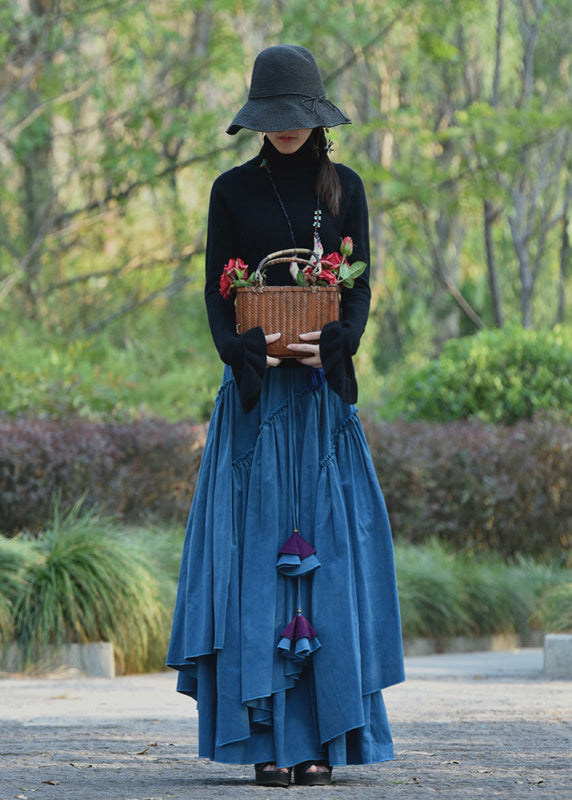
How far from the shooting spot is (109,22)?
42.0 feet

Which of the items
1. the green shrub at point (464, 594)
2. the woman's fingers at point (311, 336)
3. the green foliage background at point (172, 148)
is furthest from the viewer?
the green foliage background at point (172, 148)

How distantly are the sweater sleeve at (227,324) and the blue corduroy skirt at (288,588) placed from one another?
143 millimetres

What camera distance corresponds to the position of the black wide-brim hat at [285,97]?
371 centimetres

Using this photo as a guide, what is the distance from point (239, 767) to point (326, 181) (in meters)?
1.89

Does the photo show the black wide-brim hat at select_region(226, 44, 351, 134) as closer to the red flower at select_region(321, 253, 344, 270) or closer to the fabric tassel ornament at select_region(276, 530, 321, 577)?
the red flower at select_region(321, 253, 344, 270)

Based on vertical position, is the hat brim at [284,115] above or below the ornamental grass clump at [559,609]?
above

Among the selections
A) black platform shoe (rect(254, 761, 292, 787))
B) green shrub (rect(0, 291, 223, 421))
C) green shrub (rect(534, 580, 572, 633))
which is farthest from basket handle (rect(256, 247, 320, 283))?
green shrub (rect(0, 291, 223, 421))

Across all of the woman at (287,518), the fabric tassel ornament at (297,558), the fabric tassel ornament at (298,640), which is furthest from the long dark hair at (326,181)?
the fabric tassel ornament at (298,640)

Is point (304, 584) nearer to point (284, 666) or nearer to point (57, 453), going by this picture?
point (284, 666)

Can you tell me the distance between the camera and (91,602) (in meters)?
6.86

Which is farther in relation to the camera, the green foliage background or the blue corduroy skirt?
the green foliage background

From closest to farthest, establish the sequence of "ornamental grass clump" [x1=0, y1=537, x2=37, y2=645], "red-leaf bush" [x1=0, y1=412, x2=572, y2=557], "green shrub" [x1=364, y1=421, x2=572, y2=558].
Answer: "ornamental grass clump" [x1=0, y1=537, x2=37, y2=645] → "red-leaf bush" [x1=0, y1=412, x2=572, y2=557] → "green shrub" [x1=364, y1=421, x2=572, y2=558]

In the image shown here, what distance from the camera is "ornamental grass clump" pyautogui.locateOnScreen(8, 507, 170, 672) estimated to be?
22.1 feet

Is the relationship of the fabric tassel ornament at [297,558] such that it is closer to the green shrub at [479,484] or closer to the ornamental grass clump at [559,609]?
the ornamental grass clump at [559,609]
